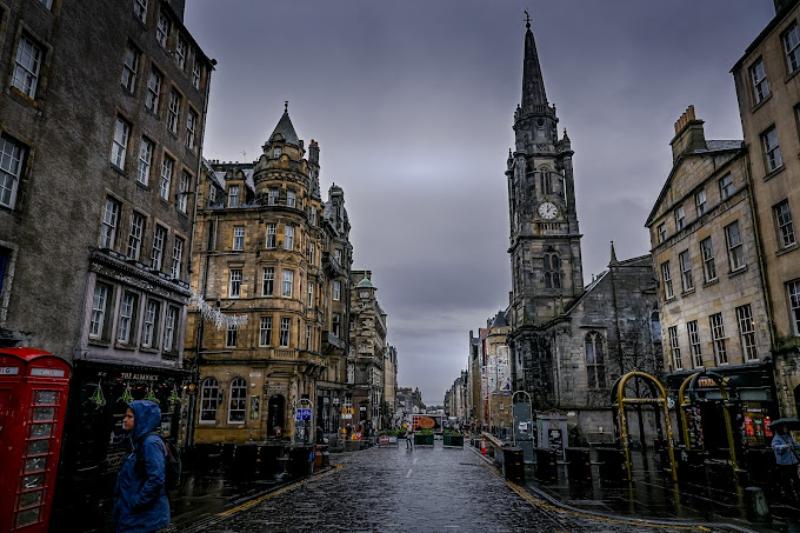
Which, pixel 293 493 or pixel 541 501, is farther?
pixel 293 493

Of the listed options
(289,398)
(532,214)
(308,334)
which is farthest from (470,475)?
(532,214)

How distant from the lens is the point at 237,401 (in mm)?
33688

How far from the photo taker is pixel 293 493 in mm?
15258

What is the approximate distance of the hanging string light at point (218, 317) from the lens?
95.6 feet

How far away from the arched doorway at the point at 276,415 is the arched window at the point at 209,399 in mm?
3475

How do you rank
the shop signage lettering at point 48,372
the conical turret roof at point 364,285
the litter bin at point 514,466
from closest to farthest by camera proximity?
1. the shop signage lettering at point 48,372
2. the litter bin at point 514,466
3. the conical turret roof at point 364,285

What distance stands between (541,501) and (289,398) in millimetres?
22967

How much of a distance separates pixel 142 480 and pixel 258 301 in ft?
99.1

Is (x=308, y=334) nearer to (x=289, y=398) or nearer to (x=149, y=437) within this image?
(x=289, y=398)

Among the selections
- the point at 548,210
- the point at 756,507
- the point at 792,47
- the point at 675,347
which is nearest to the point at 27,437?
the point at 756,507

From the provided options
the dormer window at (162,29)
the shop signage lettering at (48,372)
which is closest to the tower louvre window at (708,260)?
the shop signage lettering at (48,372)

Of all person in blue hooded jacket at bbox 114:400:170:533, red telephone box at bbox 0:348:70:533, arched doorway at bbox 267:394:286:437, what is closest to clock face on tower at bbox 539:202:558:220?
arched doorway at bbox 267:394:286:437

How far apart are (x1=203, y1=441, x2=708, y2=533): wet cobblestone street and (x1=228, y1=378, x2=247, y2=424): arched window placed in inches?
Result: 630

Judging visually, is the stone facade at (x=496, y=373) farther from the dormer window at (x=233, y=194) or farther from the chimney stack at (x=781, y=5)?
the chimney stack at (x=781, y=5)
